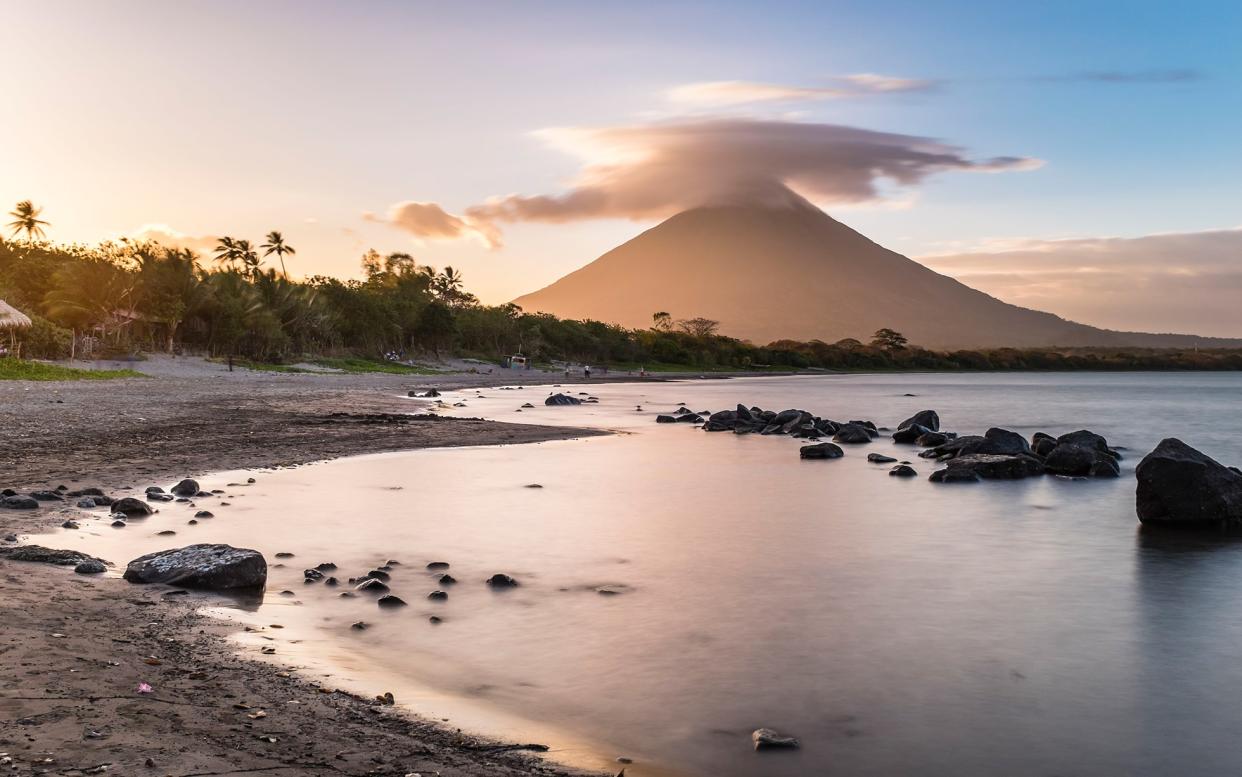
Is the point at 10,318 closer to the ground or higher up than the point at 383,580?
higher up

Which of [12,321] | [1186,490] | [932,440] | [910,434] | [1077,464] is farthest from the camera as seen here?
[12,321]

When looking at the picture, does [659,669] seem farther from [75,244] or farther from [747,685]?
[75,244]

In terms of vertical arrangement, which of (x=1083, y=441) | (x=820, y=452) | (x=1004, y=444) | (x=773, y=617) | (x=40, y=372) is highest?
(x=40, y=372)

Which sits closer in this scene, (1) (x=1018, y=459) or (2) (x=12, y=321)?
(1) (x=1018, y=459)

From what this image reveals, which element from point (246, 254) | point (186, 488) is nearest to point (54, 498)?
point (186, 488)

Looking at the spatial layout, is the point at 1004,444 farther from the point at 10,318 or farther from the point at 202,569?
the point at 10,318

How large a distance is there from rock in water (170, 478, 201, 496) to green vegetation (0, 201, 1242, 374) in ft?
178

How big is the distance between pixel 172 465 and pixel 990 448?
966 inches

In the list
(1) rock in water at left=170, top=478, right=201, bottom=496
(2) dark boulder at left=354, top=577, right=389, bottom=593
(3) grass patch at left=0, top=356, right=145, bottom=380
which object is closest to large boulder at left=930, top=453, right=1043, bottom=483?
(2) dark boulder at left=354, top=577, right=389, bottom=593

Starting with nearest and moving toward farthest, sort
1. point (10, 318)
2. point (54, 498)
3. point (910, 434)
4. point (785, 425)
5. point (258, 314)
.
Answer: point (54, 498)
point (910, 434)
point (785, 425)
point (10, 318)
point (258, 314)

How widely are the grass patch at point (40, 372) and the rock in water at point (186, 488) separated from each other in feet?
116

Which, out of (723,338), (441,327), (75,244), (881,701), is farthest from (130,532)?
(723,338)

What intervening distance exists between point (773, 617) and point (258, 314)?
3355 inches

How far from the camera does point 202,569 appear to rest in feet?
34.8
